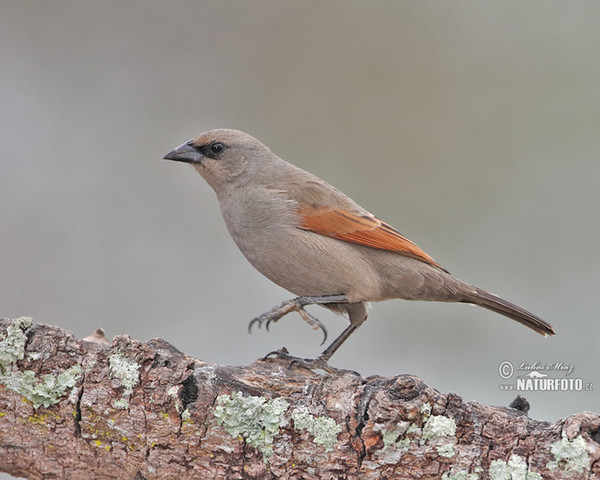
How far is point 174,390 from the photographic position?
10.9 ft

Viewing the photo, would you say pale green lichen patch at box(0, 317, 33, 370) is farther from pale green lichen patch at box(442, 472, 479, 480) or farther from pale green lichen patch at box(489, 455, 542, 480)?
pale green lichen patch at box(489, 455, 542, 480)

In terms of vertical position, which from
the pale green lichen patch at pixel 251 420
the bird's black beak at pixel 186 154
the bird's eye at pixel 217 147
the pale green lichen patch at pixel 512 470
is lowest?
the pale green lichen patch at pixel 251 420

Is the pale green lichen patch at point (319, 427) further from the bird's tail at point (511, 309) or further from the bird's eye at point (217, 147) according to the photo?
the bird's eye at point (217, 147)

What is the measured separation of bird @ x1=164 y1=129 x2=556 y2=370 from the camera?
16.1 ft

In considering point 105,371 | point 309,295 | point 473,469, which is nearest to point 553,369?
point 309,295

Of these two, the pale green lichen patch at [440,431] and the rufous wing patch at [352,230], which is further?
the rufous wing patch at [352,230]

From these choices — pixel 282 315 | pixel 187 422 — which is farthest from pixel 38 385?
pixel 282 315

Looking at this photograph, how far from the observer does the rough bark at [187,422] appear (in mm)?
3156

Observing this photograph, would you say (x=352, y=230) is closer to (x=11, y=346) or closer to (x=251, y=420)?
(x=251, y=420)

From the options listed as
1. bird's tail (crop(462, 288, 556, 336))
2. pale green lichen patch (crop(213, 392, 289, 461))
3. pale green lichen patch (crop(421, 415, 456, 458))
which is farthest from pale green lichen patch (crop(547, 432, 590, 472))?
bird's tail (crop(462, 288, 556, 336))

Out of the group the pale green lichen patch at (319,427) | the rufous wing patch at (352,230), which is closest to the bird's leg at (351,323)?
the rufous wing patch at (352,230)

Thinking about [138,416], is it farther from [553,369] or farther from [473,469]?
[553,369]

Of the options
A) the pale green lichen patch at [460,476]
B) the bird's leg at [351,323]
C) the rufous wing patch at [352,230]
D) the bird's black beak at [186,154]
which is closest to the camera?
the pale green lichen patch at [460,476]

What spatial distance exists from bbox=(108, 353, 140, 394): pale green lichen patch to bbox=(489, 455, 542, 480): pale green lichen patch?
1.72 metres
